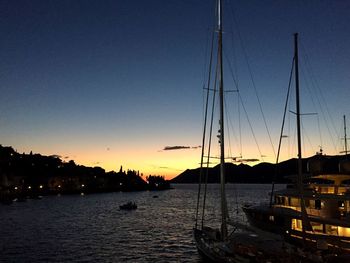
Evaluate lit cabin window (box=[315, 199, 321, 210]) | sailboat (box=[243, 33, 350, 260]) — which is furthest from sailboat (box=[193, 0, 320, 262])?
lit cabin window (box=[315, 199, 321, 210])

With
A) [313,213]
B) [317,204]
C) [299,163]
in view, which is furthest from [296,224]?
[299,163]

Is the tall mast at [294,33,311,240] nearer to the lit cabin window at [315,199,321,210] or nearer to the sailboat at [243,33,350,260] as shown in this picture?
the sailboat at [243,33,350,260]

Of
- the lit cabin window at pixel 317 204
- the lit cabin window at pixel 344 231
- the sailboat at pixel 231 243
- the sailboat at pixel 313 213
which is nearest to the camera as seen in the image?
the sailboat at pixel 231 243

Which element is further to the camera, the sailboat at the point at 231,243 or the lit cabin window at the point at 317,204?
the lit cabin window at the point at 317,204

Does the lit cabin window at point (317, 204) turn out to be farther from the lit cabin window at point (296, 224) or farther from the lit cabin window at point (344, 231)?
the lit cabin window at point (344, 231)

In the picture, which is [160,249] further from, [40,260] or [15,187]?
[15,187]

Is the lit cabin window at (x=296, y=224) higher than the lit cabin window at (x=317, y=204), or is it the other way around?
the lit cabin window at (x=317, y=204)

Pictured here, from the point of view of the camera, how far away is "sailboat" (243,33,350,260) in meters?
28.8

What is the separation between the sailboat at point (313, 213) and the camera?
2877 centimetres

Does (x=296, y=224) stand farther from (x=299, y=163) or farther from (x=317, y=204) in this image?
(x=299, y=163)

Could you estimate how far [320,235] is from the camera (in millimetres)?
29062

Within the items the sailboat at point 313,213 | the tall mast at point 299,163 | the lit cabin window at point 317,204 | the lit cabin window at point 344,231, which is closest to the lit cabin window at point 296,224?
the sailboat at point 313,213

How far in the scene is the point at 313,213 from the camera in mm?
34219

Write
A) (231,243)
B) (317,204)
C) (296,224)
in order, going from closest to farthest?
1. (231,243)
2. (317,204)
3. (296,224)
